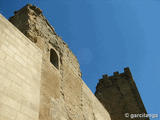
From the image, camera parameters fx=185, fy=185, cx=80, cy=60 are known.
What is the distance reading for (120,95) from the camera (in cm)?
1507

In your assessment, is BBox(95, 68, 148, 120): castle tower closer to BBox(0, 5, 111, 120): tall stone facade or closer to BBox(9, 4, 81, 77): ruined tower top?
BBox(0, 5, 111, 120): tall stone facade

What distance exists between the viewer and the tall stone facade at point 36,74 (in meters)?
2.87

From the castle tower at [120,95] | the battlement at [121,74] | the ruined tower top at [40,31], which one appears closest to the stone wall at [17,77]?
the ruined tower top at [40,31]

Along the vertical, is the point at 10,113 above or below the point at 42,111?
below

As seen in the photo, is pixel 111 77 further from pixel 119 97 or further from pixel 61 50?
pixel 61 50

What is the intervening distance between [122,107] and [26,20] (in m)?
11.6

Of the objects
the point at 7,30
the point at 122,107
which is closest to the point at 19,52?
the point at 7,30

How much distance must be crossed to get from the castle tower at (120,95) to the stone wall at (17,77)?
11550 mm

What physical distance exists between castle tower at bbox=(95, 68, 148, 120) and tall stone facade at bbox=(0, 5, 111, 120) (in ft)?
27.8

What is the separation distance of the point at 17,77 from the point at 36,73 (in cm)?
64

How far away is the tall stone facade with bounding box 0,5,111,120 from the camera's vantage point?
9.40ft

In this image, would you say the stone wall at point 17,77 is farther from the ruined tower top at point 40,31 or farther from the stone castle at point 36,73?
the ruined tower top at point 40,31

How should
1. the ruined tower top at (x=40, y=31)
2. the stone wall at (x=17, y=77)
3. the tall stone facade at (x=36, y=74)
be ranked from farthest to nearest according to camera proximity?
the ruined tower top at (x=40, y=31) < the tall stone facade at (x=36, y=74) < the stone wall at (x=17, y=77)

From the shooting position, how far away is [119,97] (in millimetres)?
14938
